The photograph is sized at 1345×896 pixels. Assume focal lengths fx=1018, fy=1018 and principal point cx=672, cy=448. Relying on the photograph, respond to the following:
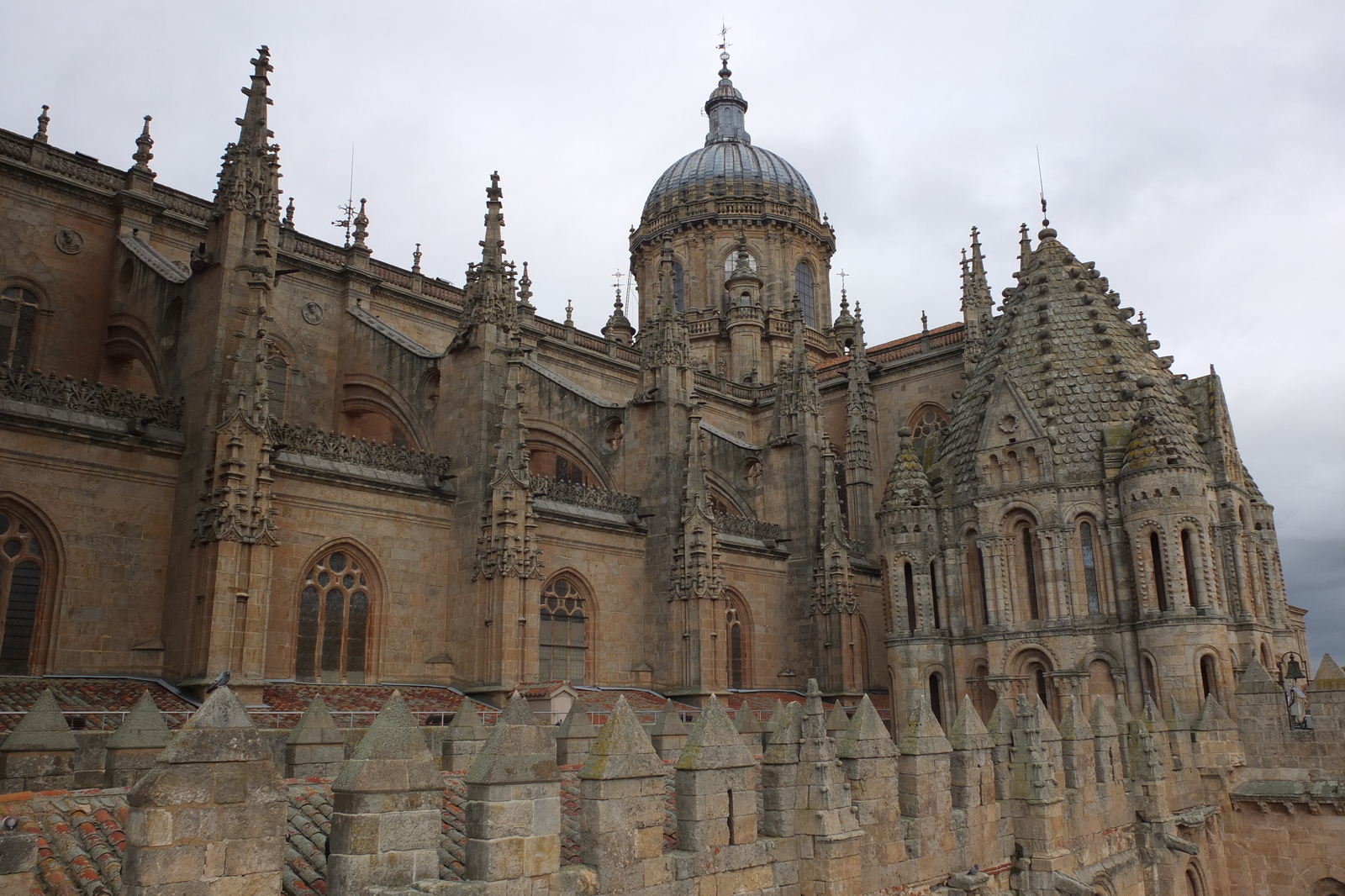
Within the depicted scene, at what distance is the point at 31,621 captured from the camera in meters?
17.5

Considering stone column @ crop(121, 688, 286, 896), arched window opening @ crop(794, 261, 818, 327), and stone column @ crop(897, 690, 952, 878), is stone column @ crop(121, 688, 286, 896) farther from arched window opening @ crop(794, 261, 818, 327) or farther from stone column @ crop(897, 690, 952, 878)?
arched window opening @ crop(794, 261, 818, 327)

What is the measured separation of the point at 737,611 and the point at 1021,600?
8627mm

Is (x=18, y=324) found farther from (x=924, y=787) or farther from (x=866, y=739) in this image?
(x=924, y=787)

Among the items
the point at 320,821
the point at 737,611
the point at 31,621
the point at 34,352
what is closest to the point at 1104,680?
the point at 737,611

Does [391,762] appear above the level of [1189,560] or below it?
below

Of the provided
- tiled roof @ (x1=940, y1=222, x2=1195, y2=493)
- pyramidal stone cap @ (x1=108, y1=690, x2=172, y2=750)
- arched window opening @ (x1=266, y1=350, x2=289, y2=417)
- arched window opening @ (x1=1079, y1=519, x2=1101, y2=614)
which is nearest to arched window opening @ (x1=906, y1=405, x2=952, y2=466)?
tiled roof @ (x1=940, y1=222, x2=1195, y2=493)

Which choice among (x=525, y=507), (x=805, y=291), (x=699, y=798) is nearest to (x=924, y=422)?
(x=805, y=291)

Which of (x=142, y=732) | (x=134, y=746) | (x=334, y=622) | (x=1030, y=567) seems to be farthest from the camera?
(x=1030, y=567)

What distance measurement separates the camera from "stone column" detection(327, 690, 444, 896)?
284 inches

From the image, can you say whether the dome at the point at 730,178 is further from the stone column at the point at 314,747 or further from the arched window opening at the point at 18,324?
the stone column at the point at 314,747

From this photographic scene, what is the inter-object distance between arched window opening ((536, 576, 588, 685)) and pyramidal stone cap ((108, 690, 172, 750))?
14.1 metres

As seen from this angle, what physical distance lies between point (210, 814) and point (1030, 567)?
23.4 metres

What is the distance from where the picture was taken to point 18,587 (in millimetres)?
17453

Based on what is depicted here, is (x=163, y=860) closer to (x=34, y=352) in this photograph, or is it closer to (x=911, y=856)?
(x=911, y=856)
